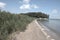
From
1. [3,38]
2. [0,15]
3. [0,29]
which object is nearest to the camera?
[3,38]

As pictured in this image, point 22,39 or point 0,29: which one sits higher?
point 0,29

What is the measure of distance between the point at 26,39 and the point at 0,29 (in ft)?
10.6

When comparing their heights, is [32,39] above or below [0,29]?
below

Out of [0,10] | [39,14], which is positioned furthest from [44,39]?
[39,14]

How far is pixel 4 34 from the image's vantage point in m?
11.9

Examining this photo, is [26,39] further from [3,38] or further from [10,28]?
[3,38]

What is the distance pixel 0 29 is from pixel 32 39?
356cm

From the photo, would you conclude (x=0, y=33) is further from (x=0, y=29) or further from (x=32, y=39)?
(x=32, y=39)

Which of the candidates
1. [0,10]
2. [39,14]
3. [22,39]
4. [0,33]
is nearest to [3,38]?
[0,33]

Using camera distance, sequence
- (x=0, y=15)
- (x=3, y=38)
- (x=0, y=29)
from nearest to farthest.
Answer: (x=3, y=38), (x=0, y=29), (x=0, y=15)

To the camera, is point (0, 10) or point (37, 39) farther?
point (0, 10)

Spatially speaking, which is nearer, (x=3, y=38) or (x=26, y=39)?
(x=3, y=38)

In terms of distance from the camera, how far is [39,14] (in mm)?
159250

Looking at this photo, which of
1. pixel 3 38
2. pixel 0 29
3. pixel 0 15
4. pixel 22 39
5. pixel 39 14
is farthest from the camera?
pixel 39 14
